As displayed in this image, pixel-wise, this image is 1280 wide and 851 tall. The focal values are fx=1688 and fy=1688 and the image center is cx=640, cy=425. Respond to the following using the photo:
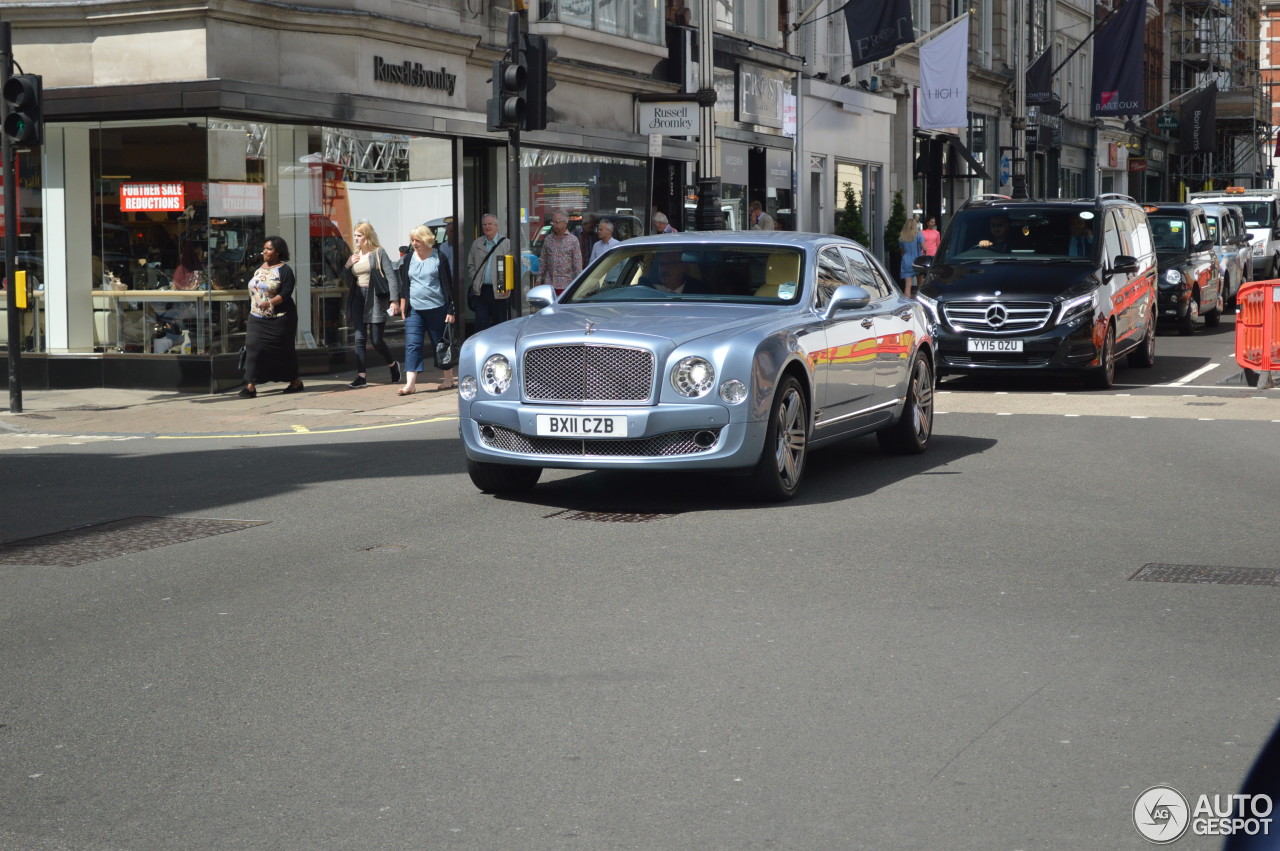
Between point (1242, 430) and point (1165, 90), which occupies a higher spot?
point (1165, 90)

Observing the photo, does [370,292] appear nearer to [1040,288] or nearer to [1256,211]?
[1040,288]

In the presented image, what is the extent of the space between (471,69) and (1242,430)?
1268cm

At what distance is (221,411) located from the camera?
54.5ft

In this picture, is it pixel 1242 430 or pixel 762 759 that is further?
pixel 1242 430

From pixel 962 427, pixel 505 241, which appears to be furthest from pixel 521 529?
pixel 505 241

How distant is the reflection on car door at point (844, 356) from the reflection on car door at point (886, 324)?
123 millimetres

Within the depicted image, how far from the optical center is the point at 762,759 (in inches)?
190

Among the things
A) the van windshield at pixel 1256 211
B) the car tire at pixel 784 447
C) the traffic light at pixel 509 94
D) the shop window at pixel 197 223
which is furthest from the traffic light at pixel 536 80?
the van windshield at pixel 1256 211

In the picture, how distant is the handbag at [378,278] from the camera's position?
18453mm

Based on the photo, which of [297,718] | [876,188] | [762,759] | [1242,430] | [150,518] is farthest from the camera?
[876,188]

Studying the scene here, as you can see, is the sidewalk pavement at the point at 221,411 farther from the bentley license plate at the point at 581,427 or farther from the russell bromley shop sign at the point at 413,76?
the bentley license plate at the point at 581,427

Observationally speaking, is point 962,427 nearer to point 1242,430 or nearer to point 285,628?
point 1242,430

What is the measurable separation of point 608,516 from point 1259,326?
10076mm

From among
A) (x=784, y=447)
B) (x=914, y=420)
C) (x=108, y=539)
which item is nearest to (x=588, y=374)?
(x=784, y=447)
